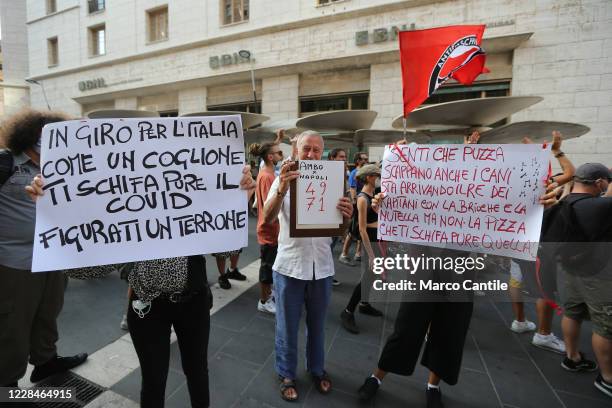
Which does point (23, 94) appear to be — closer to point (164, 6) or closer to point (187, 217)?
point (164, 6)

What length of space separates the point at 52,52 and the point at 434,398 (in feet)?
88.6

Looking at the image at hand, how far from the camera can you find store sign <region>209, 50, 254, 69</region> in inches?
504

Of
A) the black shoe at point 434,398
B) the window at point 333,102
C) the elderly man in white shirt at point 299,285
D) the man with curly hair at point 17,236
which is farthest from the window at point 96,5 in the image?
the black shoe at point 434,398

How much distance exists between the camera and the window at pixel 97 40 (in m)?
17.8

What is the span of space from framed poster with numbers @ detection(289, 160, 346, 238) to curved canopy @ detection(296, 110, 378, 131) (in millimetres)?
5960

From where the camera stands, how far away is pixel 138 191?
5.43 feet

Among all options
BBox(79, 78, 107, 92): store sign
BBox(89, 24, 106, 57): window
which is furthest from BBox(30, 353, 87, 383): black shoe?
BBox(89, 24, 106, 57): window

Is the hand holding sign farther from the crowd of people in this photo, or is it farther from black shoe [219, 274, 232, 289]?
black shoe [219, 274, 232, 289]

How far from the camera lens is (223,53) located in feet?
44.9

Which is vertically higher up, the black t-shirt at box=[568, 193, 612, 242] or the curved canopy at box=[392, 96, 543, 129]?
the curved canopy at box=[392, 96, 543, 129]

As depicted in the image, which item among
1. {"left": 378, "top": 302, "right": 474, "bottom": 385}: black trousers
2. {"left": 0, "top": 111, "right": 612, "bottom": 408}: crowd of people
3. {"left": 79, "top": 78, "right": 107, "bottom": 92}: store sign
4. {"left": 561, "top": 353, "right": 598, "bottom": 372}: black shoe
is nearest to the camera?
{"left": 0, "top": 111, "right": 612, "bottom": 408}: crowd of people

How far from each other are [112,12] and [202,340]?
21311mm

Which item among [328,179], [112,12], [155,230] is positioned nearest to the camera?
[155,230]

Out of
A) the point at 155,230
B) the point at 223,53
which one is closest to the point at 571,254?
the point at 155,230
